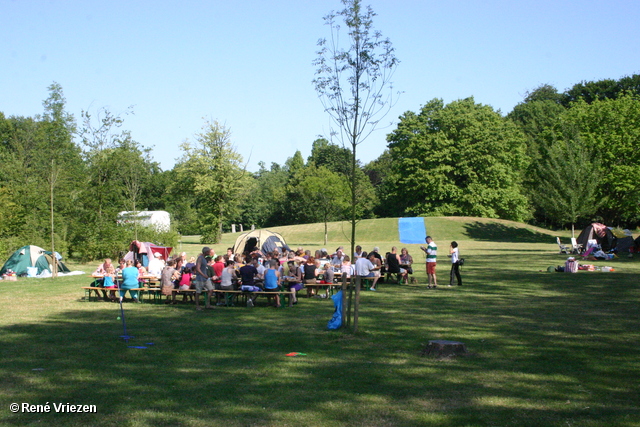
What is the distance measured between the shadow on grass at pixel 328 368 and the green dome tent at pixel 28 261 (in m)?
10.7

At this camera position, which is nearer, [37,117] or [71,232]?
[71,232]

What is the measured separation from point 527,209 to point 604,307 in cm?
5292

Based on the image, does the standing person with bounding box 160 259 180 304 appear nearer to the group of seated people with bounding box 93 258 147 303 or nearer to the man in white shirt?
the group of seated people with bounding box 93 258 147 303

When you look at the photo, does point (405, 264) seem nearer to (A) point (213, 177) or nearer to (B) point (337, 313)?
(B) point (337, 313)

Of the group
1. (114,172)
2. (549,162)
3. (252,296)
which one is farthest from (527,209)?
(252,296)

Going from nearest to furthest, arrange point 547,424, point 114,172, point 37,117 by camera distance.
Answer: point 547,424, point 114,172, point 37,117

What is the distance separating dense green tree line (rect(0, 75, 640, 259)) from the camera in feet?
84.8

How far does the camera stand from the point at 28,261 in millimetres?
21391

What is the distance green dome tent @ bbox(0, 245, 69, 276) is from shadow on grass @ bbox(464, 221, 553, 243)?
3625 cm

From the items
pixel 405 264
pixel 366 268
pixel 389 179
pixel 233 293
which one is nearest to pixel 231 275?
pixel 233 293

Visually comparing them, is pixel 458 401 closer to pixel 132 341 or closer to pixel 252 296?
pixel 132 341

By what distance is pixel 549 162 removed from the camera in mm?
40000

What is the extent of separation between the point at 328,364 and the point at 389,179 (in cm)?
5432

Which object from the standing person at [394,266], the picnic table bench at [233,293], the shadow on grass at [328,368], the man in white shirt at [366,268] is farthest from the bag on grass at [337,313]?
the standing person at [394,266]
